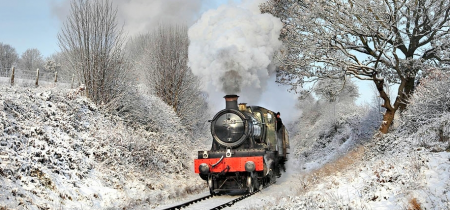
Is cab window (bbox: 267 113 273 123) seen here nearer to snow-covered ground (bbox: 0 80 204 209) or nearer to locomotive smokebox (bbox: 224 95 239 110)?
locomotive smokebox (bbox: 224 95 239 110)

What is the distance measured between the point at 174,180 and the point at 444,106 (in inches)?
329

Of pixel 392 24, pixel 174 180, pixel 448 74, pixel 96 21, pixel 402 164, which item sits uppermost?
pixel 96 21

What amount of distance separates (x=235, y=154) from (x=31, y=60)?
2794 inches

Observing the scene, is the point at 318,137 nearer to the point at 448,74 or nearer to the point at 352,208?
the point at 448,74

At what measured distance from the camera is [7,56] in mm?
64062

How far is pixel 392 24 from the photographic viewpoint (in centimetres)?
1151

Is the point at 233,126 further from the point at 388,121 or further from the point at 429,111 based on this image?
the point at 388,121

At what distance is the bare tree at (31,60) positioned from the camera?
64.1 meters

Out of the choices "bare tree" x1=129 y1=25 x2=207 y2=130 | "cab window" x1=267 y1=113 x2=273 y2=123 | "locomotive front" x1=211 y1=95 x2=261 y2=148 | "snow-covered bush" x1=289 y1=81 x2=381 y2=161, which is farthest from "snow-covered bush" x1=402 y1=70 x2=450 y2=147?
"bare tree" x1=129 y1=25 x2=207 y2=130

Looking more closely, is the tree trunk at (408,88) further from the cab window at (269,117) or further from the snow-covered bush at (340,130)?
the cab window at (269,117)

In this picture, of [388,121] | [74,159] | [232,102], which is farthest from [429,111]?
[74,159]

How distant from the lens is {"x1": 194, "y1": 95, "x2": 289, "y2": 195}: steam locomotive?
1017cm

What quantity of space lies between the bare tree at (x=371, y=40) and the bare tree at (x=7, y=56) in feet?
185

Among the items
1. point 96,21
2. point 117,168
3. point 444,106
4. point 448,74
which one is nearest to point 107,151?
point 117,168
